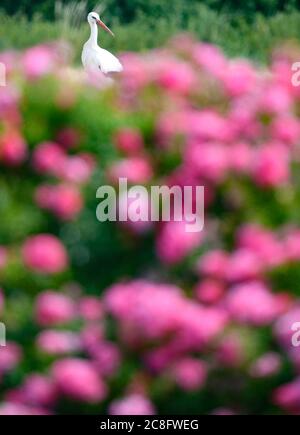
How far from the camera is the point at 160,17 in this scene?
24.3 feet

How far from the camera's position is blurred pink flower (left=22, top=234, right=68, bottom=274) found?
2732 mm

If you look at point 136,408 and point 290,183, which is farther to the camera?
point 290,183

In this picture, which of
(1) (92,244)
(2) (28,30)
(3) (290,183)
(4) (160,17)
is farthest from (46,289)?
(4) (160,17)

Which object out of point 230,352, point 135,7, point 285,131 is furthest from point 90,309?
point 135,7

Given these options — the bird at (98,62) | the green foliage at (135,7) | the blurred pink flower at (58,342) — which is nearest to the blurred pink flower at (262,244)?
the blurred pink flower at (58,342)

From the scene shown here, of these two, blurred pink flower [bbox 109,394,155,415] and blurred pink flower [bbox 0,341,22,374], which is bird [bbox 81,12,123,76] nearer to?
blurred pink flower [bbox 0,341,22,374]

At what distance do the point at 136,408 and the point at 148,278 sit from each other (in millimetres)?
390

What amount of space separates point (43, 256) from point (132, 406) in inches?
17.7

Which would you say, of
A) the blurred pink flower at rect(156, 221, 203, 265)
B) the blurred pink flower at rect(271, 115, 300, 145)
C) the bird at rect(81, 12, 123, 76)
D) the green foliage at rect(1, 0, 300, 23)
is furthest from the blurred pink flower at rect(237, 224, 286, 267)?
the green foliage at rect(1, 0, 300, 23)

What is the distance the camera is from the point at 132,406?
2506 millimetres

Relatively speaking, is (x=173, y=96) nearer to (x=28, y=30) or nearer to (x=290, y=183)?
(x=290, y=183)

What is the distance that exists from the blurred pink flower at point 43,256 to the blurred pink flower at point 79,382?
0.91ft

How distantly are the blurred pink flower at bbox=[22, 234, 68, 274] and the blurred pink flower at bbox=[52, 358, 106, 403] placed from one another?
28cm

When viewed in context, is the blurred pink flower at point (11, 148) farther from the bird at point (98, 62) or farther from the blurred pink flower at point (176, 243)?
the bird at point (98, 62)
